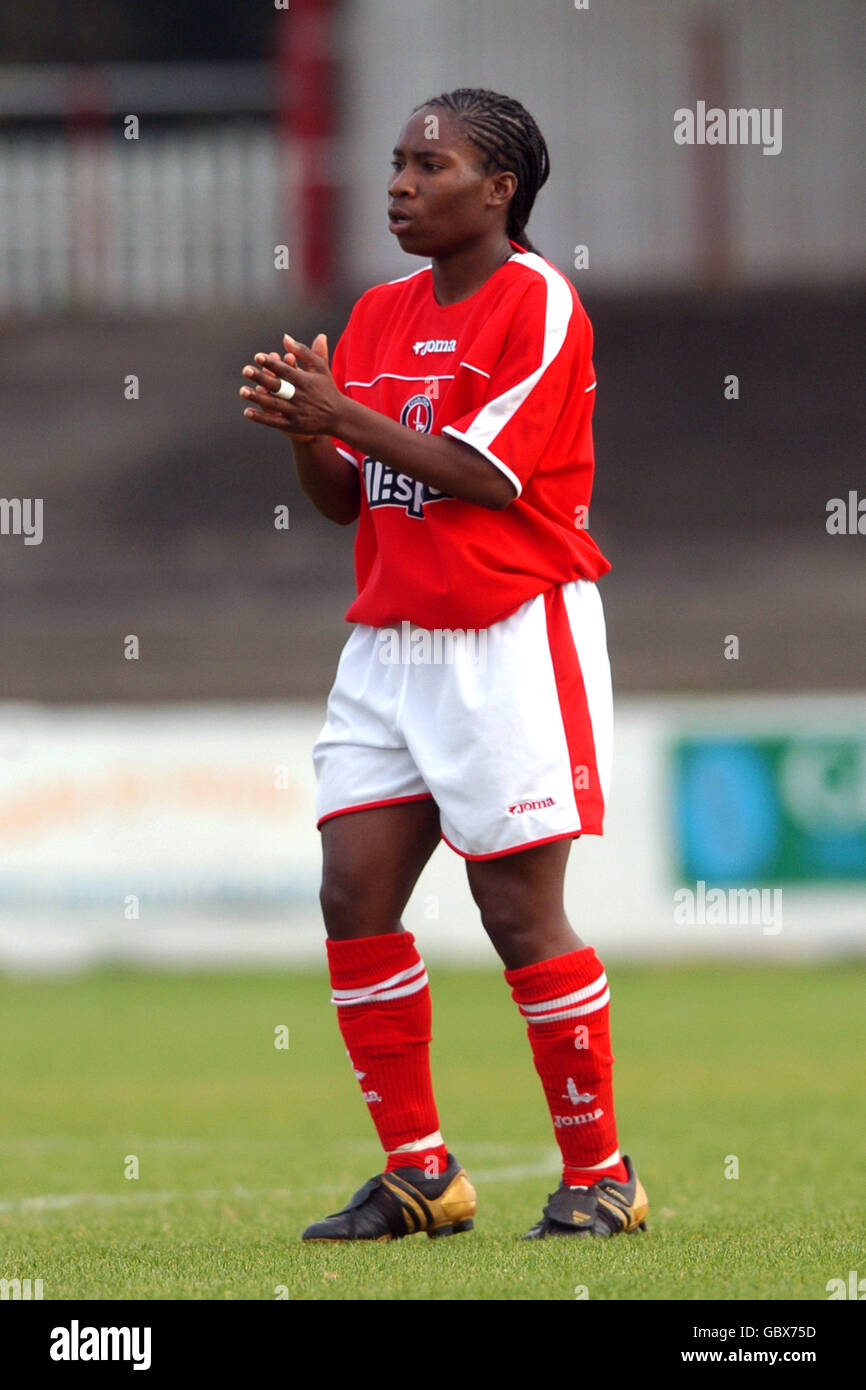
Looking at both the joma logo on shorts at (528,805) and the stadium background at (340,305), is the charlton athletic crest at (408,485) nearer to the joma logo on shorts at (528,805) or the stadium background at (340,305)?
the joma logo on shorts at (528,805)

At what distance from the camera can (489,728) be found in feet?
12.5

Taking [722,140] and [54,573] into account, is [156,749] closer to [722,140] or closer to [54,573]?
[54,573]

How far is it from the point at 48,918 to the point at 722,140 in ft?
42.3

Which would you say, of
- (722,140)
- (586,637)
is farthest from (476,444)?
(722,140)

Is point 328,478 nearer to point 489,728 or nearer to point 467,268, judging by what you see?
point 467,268

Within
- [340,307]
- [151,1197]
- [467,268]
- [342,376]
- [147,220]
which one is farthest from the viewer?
[147,220]

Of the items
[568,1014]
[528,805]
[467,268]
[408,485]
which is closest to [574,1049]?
[568,1014]

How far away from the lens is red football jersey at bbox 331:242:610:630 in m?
3.80

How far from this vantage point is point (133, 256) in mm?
22578

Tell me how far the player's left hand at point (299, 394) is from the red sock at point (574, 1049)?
1060 mm

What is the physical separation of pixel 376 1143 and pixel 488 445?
3118 millimetres

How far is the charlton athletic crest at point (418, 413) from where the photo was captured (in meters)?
3.93

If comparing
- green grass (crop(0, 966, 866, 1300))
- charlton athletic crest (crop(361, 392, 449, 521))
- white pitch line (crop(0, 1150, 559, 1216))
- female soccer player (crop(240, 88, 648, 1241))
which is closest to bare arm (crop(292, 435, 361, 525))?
female soccer player (crop(240, 88, 648, 1241))

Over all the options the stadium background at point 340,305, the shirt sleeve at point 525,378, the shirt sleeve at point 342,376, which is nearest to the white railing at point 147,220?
the stadium background at point 340,305
